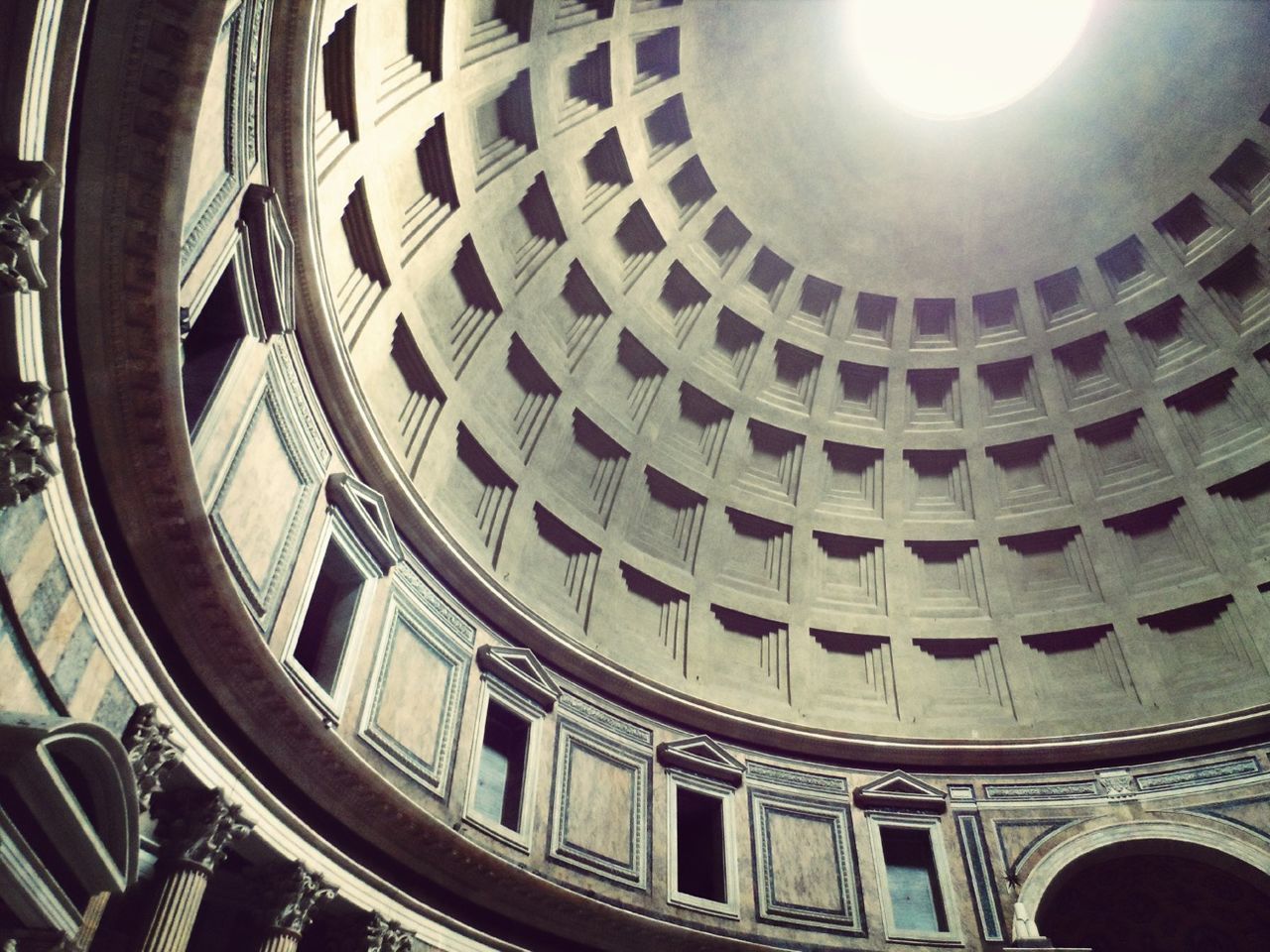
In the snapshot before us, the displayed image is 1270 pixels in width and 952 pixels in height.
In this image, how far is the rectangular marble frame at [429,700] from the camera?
11.4 metres

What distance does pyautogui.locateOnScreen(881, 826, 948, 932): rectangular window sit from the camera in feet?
49.2

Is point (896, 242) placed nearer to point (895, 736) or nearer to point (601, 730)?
point (895, 736)

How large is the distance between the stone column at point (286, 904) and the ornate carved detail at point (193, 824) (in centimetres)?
98

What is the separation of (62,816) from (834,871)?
1225cm

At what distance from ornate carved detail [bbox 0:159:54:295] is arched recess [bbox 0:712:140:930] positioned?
2.69m

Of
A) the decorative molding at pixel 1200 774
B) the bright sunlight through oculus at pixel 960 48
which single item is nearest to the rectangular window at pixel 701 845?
the decorative molding at pixel 1200 774

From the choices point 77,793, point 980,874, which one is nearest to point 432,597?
point 77,793

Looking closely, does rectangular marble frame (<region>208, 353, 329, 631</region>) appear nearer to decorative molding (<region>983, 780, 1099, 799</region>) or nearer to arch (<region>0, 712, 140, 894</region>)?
arch (<region>0, 712, 140, 894</region>)

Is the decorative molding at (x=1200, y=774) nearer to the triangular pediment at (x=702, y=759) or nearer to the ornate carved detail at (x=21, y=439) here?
the triangular pediment at (x=702, y=759)

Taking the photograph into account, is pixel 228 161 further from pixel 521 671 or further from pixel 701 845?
pixel 701 845

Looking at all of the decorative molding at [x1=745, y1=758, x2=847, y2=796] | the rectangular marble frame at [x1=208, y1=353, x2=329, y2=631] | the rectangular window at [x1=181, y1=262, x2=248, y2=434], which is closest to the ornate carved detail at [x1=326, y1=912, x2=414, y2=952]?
the rectangular marble frame at [x1=208, y1=353, x2=329, y2=631]

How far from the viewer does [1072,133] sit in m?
20.4

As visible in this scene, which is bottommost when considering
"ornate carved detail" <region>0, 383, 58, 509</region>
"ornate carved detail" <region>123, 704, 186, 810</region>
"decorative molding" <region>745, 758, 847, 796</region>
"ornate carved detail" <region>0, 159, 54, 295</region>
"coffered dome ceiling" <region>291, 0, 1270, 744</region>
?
"ornate carved detail" <region>123, 704, 186, 810</region>

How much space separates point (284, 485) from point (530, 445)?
21.9 ft
